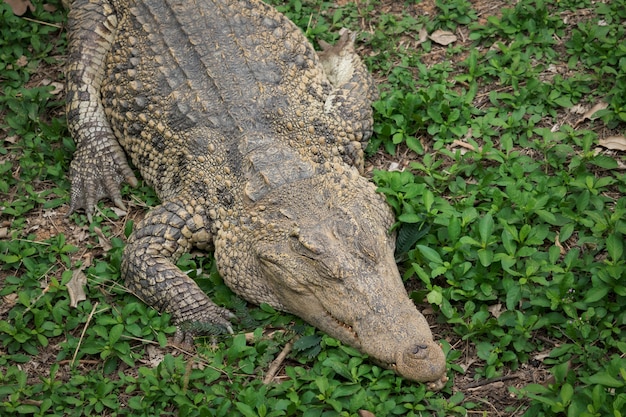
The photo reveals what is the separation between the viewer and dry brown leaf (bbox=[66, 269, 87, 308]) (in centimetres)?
482

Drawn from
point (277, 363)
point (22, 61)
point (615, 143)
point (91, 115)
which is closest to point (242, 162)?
point (277, 363)

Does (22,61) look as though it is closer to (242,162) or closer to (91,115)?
(91,115)

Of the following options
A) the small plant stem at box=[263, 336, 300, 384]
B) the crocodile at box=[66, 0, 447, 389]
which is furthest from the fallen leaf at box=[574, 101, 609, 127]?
the small plant stem at box=[263, 336, 300, 384]

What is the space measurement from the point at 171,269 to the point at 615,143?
2.93 m

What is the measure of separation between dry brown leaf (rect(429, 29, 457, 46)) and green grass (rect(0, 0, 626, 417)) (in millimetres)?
52

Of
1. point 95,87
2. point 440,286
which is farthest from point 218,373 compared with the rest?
point 95,87

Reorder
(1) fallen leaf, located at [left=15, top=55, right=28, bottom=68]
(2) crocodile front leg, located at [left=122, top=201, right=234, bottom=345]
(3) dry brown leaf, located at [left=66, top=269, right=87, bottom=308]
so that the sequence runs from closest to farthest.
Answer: (2) crocodile front leg, located at [left=122, top=201, right=234, bottom=345] → (3) dry brown leaf, located at [left=66, top=269, right=87, bottom=308] → (1) fallen leaf, located at [left=15, top=55, right=28, bottom=68]

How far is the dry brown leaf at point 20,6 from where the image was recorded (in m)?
6.60

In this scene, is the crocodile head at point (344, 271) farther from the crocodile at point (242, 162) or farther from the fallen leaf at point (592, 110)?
the fallen leaf at point (592, 110)

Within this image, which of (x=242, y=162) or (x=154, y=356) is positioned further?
(x=242, y=162)

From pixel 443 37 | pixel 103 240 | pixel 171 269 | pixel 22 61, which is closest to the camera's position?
pixel 171 269

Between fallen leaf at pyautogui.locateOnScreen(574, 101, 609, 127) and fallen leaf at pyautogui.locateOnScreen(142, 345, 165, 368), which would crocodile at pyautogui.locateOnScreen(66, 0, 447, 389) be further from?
fallen leaf at pyautogui.locateOnScreen(574, 101, 609, 127)

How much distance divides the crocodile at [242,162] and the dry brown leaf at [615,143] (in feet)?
4.92

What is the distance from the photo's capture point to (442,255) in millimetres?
4582
